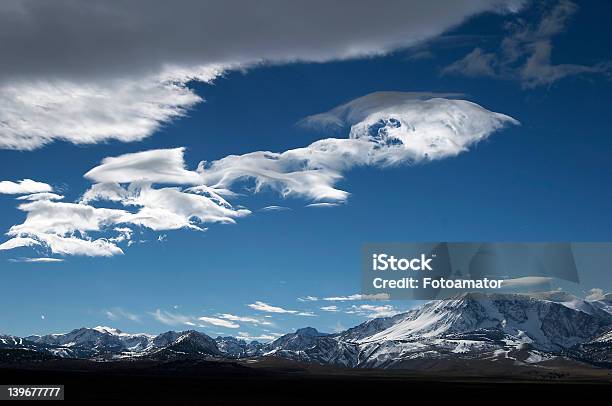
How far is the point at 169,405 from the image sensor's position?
12406cm

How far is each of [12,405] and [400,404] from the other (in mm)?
84472

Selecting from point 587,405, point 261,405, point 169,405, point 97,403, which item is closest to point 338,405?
point 261,405

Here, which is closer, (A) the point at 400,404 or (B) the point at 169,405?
(B) the point at 169,405

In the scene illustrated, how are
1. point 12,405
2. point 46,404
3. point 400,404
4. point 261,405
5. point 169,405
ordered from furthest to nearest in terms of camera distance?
point 400,404
point 261,405
point 169,405
point 46,404
point 12,405

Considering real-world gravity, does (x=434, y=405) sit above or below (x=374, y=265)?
below

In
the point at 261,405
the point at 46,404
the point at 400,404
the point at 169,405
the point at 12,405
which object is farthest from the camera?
the point at 400,404

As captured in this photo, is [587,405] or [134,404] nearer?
[134,404]

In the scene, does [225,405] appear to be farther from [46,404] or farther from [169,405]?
[46,404]

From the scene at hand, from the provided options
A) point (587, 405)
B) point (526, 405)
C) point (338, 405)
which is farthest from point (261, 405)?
point (587, 405)

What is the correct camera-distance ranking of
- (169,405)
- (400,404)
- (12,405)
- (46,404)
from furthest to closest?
(400,404) → (169,405) → (46,404) → (12,405)

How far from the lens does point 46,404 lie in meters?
107

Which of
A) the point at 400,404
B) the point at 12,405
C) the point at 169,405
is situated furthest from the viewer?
the point at 400,404

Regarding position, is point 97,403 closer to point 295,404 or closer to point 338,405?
point 295,404

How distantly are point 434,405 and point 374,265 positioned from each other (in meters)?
35.8
